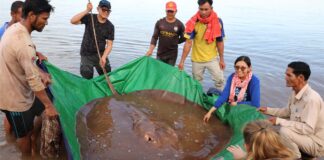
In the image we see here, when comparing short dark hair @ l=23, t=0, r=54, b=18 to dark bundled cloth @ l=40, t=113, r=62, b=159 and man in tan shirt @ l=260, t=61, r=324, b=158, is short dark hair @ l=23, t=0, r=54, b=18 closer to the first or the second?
dark bundled cloth @ l=40, t=113, r=62, b=159

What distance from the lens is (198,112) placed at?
4844 millimetres

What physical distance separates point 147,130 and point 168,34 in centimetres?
304

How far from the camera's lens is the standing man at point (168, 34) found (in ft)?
20.4

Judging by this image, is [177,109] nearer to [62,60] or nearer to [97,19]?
[97,19]

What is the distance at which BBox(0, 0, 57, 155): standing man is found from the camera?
10.4ft

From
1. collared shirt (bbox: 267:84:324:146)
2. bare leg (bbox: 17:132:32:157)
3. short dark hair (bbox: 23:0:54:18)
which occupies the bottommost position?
bare leg (bbox: 17:132:32:157)

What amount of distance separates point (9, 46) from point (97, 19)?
2.81 metres

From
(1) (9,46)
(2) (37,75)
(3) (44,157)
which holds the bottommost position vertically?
(3) (44,157)

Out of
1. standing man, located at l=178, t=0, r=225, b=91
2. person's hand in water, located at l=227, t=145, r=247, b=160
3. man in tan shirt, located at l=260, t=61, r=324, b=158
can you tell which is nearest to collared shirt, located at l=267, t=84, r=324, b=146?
man in tan shirt, located at l=260, t=61, r=324, b=158

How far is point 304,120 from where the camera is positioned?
12.2ft

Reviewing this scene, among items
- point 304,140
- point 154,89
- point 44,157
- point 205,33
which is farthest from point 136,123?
point 205,33

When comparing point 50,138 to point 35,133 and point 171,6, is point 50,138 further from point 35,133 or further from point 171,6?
point 171,6

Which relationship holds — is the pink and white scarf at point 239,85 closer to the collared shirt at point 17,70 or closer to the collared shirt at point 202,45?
the collared shirt at point 202,45

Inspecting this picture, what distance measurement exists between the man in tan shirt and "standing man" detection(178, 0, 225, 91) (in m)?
2.25
